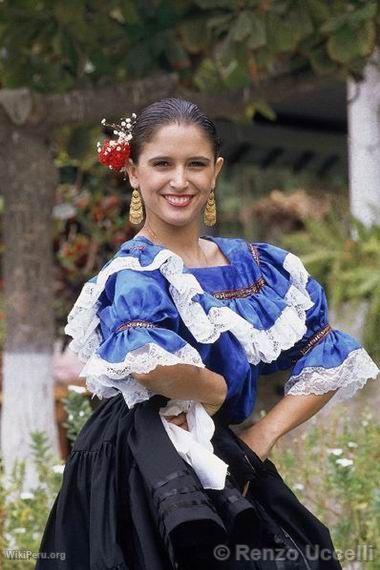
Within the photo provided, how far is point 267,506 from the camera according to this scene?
2.67 metres

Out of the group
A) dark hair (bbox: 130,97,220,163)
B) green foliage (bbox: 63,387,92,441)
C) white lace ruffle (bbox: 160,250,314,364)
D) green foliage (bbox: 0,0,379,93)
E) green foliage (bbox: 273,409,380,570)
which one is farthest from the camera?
green foliage (bbox: 0,0,379,93)

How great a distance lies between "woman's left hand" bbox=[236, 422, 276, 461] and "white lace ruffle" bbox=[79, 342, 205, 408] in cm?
28

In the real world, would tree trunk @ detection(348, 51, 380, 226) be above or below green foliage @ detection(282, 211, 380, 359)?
above

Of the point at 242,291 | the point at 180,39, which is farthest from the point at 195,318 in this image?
the point at 180,39

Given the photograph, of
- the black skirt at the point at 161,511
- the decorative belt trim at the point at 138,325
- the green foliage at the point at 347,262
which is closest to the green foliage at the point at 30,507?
the black skirt at the point at 161,511

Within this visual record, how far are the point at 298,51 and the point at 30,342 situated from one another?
63.7 inches

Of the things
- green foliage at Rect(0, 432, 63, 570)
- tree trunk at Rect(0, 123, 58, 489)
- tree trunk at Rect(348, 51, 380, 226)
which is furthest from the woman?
tree trunk at Rect(348, 51, 380, 226)

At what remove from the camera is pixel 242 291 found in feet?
8.82

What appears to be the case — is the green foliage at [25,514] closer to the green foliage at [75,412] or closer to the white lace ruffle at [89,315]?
the green foliage at [75,412]

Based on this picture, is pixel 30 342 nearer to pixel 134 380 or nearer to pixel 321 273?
pixel 321 273

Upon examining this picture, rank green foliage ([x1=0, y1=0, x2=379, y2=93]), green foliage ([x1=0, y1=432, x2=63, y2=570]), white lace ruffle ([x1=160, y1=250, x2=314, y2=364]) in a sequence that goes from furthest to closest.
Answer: green foliage ([x1=0, y1=0, x2=379, y2=93]) < green foliage ([x1=0, y1=432, x2=63, y2=570]) < white lace ruffle ([x1=160, y1=250, x2=314, y2=364])

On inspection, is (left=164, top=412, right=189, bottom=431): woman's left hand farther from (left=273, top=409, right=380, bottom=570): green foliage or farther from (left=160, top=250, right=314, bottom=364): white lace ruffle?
(left=273, top=409, right=380, bottom=570): green foliage

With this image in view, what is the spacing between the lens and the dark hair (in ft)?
8.58

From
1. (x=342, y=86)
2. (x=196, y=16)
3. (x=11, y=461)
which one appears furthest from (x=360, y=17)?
(x=342, y=86)
